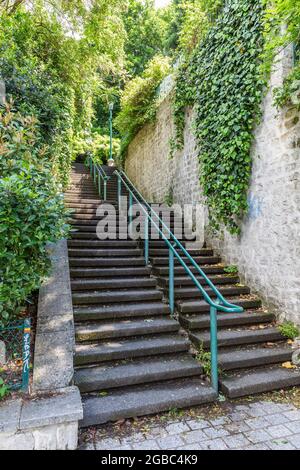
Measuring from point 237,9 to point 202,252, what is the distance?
391 centimetres

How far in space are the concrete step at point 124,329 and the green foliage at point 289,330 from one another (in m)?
1.34

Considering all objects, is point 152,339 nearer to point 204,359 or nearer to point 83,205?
point 204,359

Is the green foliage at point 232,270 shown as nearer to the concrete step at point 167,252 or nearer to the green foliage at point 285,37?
the concrete step at point 167,252

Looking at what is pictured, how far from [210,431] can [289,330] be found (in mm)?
1845

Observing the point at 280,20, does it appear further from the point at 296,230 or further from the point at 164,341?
the point at 164,341

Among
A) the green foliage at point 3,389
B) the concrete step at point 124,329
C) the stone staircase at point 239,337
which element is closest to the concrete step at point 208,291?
the stone staircase at point 239,337

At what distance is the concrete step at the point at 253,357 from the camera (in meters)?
3.44

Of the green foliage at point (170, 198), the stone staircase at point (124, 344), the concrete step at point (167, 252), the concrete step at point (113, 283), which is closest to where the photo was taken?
the stone staircase at point (124, 344)

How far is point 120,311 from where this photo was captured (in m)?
3.93

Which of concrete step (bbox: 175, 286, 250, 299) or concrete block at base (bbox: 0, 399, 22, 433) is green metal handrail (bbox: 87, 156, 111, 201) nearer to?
concrete step (bbox: 175, 286, 250, 299)

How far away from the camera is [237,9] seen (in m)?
4.97

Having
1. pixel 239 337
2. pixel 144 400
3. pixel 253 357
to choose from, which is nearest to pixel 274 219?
pixel 239 337
